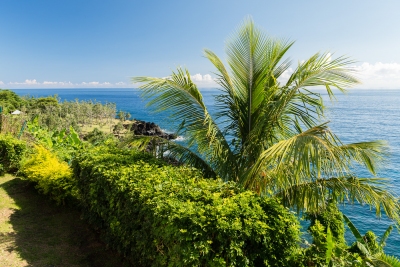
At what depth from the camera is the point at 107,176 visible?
4.53m

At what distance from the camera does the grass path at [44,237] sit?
4.86 m

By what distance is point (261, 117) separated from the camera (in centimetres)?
511

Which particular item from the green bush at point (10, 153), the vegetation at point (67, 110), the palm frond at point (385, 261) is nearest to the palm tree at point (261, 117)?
the palm frond at point (385, 261)

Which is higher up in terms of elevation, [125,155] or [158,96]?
[158,96]

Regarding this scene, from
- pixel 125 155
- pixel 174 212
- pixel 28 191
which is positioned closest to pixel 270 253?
pixel 174 212

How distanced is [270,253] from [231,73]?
3.54m

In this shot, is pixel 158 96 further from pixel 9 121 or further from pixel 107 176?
pixel 9 121

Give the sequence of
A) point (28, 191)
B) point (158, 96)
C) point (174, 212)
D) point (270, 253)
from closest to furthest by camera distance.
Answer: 1. point (270, 253)
2. point (174, 212)
3. point (158, 96)
4. point (28, 191)

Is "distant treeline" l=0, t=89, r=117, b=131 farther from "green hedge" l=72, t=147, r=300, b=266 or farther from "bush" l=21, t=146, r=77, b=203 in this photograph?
"green hedge" l=72, t=147, r=300, b=266

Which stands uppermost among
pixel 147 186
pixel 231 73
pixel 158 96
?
pixel 231 73

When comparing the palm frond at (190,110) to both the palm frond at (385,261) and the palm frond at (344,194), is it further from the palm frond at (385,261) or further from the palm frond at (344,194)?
the palm frond at (385,261)

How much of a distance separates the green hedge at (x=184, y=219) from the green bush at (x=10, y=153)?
691 cm

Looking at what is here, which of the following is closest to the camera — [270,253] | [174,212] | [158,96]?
[270,253]

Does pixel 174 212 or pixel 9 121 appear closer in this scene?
pixel 174 212
